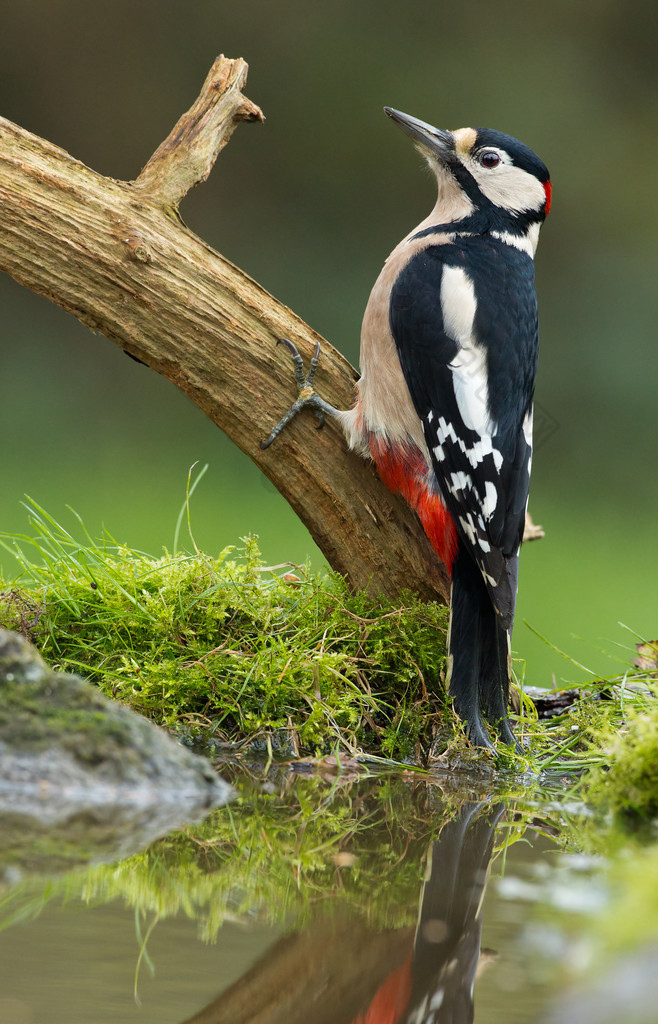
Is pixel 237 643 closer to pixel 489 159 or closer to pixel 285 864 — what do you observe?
pixel 285 864

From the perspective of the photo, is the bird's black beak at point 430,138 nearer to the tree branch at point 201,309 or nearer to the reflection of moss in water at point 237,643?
the tree branch at point 201,309

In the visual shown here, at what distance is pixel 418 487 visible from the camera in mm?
1634

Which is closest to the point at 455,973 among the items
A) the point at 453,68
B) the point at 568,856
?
the point at 568,856

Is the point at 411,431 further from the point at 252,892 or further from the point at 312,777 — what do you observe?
the point at 252,892

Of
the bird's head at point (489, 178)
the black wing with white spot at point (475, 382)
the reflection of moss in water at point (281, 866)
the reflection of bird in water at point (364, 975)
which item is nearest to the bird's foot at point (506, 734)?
the black wing with white spot at point (475, 382)

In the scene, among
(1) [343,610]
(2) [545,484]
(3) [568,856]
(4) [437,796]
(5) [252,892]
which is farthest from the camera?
(2) [545,484]

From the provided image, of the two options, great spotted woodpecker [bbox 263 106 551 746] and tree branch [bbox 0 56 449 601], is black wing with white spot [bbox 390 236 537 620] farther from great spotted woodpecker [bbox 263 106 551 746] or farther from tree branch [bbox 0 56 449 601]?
tree branch [bbox 0 56 449 601]

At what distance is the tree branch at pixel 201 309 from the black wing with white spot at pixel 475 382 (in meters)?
0.16

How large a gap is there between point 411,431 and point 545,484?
435cm

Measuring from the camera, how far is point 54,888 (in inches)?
29.7

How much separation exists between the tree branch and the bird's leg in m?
0.01

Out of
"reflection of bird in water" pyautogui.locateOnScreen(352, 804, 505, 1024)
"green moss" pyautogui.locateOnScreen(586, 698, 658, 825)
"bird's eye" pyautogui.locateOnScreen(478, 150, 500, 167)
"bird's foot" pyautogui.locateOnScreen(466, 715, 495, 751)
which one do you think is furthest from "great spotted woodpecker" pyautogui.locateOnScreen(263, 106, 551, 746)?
"reflection of bird in water" pyautogui.locateOnScreen(352, 804, 505, 1024)

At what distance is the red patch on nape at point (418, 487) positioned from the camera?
5.25 feet

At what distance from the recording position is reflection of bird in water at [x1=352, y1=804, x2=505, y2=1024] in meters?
0.67
